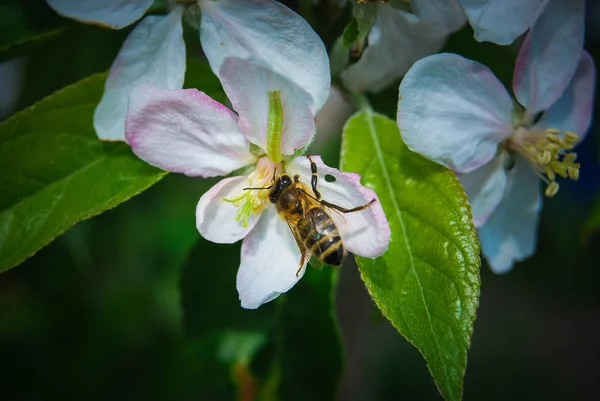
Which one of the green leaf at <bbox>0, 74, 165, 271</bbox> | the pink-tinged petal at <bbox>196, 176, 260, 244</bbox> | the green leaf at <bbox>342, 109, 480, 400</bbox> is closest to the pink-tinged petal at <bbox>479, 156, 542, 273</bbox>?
the green leaf at <bbox>342, 109, 480, 400</bbox>

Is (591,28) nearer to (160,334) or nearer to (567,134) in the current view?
(567,134)

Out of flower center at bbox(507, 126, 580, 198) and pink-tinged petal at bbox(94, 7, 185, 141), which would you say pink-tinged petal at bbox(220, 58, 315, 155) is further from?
flower center at bbox(507, 126, 580, 198)

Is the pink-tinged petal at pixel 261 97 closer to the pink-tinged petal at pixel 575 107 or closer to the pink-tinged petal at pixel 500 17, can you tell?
the pink-tinged petal at pixel 500 17

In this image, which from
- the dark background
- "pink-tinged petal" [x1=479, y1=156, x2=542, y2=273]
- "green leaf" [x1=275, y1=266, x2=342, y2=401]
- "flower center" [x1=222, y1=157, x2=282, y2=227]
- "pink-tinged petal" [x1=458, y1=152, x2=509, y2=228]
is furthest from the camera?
the dark background

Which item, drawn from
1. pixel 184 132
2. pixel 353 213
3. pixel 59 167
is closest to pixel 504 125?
pixel 353 213

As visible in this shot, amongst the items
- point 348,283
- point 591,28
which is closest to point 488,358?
point 348,283

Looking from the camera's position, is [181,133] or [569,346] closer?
[181,133]
